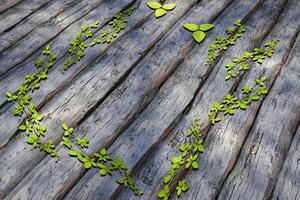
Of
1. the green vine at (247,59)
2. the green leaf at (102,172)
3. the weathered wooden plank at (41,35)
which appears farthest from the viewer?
the weathered wooden plank at (41,35)

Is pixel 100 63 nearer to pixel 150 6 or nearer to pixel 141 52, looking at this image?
pixel 141 52

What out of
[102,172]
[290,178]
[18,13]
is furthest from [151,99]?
[18,13]

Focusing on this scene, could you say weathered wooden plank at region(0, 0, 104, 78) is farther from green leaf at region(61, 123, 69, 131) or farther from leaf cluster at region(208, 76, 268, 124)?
leaf cluster at region(208, 76, 268, 124)

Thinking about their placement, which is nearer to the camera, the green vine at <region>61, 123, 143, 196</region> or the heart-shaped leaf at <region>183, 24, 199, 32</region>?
the green vine at <region>61, 123, 143, 196</region>

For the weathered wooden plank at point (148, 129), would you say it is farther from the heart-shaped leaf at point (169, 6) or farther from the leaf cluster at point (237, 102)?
the heart-shaped leaf at point (169, 6)

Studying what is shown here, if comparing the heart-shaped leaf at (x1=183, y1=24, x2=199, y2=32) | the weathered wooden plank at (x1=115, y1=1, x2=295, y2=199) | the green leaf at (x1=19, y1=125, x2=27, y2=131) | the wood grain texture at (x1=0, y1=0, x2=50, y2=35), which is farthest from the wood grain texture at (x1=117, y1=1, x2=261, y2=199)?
the wood grain texture at (x1=0, y1=0, x2=50, y2=35)

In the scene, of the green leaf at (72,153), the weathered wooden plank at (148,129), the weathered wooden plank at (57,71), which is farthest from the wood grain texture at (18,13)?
the green leaf at (72,153)
